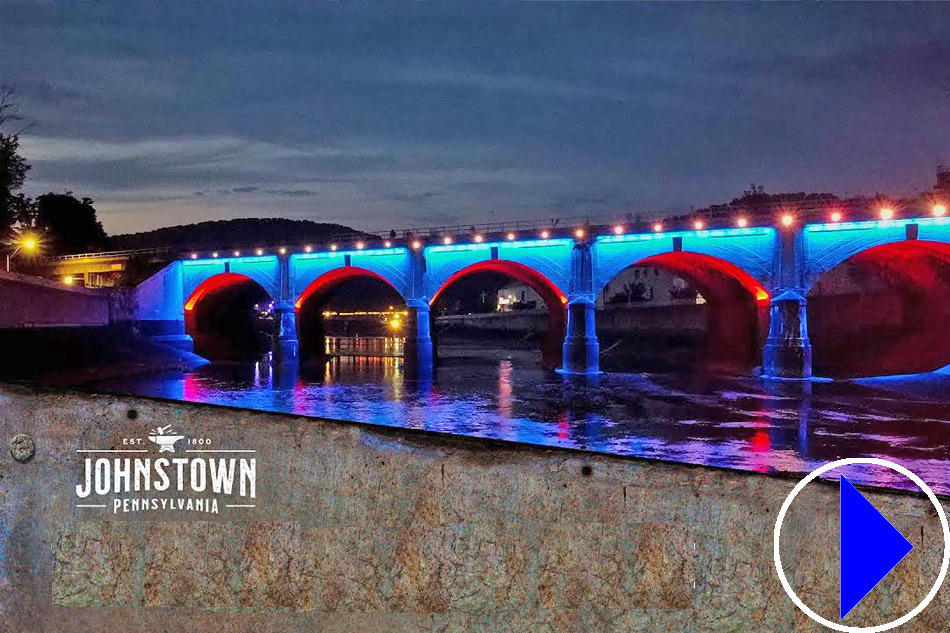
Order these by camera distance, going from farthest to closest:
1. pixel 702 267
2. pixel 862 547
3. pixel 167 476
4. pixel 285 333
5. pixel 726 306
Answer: pixel 285 333, pixel 726 306, pixel 702 267, pixel 167 476, pixel 862 547

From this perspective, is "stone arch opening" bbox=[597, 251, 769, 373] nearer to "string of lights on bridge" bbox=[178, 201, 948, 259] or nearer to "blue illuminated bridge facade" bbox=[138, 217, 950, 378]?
"blue illuminated bridge facade" bbox=[138, 217, 950, 378]

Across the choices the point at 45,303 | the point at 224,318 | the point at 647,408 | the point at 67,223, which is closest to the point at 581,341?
the point at 647,408

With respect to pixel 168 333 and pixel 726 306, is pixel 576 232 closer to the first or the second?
pixel 726 306

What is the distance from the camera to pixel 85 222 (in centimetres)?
9819

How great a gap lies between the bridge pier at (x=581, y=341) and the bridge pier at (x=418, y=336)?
11.8 metres

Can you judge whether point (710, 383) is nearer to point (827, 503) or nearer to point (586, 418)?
point (586, 418)

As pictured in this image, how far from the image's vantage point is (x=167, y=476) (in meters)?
4.79

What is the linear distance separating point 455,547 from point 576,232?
5231 centimetres

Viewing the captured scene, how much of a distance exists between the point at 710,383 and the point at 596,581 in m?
45.9

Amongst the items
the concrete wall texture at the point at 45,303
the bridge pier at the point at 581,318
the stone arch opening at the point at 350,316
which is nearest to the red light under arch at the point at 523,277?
the bridge pier at the point at 581,318

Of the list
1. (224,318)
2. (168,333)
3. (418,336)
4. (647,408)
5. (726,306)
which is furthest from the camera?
(224,318)

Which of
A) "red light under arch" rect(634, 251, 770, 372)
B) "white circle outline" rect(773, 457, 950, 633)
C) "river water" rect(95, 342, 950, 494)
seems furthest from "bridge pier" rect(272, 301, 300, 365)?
"white circle outline" rect(773, 457, 950, 633)

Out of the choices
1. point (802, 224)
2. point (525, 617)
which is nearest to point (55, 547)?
point (525, 617)

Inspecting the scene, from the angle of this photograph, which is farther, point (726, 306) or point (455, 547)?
point (726, 306)
